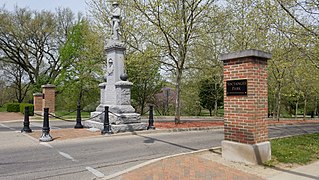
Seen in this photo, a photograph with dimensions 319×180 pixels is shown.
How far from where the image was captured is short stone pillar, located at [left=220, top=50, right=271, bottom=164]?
19.4 ft

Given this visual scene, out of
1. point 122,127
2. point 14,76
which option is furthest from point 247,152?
point 14,76

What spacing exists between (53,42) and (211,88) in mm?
20255

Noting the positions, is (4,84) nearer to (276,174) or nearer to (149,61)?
A: (149,61)

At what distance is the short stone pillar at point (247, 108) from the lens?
5.92m

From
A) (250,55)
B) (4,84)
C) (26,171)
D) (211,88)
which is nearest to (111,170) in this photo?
(26,171)

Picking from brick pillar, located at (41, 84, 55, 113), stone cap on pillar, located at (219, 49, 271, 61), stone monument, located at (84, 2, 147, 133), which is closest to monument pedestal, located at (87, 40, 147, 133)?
Answer: stone monument, located at (84, 2, 147, 133)

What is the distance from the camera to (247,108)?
595cm

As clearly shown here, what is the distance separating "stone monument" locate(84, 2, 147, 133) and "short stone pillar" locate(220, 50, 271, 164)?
5.71m

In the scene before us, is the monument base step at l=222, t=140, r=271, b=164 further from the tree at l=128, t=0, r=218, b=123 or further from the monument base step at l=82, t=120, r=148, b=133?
the tree at l=128, t=0, r=218, b=123

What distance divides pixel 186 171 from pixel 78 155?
3.29 m

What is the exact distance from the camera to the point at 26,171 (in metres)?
5.62

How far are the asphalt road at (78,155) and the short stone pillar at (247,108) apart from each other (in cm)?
209

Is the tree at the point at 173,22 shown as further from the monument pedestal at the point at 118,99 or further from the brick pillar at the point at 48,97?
the brick pillar at the point at 48,97

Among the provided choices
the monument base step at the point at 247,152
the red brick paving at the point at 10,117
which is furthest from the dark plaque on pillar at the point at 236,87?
the red brick paving at the point at 10,117
